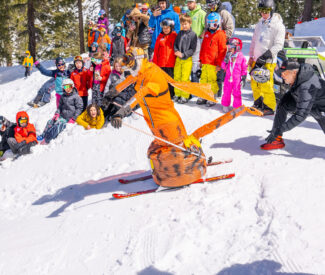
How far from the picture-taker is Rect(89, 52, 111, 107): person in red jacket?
7.63 m

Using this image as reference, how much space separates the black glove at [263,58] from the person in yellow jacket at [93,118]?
10.6 ft

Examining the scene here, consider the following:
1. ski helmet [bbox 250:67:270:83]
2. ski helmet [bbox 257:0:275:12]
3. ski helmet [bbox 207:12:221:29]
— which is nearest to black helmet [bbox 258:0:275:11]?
ski helmet [bbox 257:0:275:12]

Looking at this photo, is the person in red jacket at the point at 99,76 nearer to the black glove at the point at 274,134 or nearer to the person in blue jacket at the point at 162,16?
the person in blue jacket at the point at 162,16

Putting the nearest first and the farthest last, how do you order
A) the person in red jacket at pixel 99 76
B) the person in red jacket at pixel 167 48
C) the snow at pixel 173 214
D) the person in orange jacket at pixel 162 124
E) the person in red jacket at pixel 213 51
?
the snow at pixel 173 214, the person in orange jacket at pixel 162 124, the person in red jacket at pixel 213 51, the person in red jacket at pixel 167 48, the person in red jacket at pixel 99 76

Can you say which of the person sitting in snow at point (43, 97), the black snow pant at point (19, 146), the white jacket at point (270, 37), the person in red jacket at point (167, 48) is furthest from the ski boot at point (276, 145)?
the person sitting in snow at point (43, 97)

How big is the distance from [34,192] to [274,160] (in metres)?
3.69

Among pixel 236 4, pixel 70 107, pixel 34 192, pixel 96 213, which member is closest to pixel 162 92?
pixel 96 213

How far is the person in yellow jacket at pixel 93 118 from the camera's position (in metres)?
6.75

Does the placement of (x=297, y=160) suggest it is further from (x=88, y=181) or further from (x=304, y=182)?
(x=88, y=181)

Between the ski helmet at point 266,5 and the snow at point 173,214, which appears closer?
the snow at point 173,214

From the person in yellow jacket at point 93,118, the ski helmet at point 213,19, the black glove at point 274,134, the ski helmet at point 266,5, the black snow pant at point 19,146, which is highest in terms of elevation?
the ski helmet at point 266,5

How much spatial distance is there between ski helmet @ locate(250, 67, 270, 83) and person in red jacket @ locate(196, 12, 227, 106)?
38.9 inches

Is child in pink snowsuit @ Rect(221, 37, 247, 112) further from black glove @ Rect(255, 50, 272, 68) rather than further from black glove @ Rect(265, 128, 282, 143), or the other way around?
black glove @ Rect(265, 128, 282, 143)

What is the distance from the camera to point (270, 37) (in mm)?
5926
